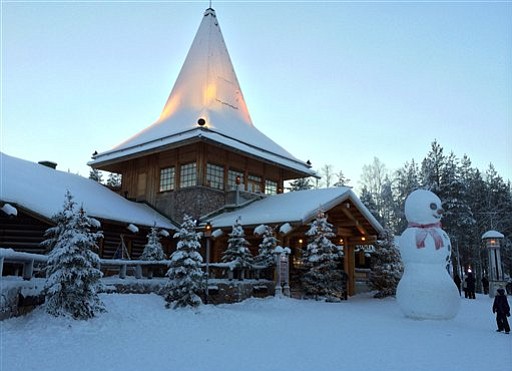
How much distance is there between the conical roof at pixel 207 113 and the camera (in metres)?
23.2

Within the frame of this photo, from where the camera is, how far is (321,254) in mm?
18844

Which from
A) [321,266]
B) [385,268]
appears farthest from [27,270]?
[385,268]

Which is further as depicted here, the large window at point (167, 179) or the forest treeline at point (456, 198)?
the forest treeline at point (456, 198)

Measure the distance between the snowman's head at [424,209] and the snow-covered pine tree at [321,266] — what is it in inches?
216

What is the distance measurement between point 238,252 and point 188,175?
7.37 m

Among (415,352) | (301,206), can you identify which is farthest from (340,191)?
(415,352)

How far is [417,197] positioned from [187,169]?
13.0 meters

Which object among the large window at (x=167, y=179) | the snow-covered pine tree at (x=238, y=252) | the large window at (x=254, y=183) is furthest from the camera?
the large window at (x=254, y=183)

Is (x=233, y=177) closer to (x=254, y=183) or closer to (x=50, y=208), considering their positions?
(x=254, y=183)

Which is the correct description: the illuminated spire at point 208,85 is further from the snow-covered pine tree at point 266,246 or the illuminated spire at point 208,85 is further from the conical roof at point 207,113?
the snow-covered pine tree at point 266,246

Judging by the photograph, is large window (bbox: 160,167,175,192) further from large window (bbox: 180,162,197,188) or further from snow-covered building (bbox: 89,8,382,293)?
large window (bbox: 180,162,197,188)

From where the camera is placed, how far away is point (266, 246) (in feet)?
60.5

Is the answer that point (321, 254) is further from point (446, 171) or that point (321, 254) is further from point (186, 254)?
point (446, 171)

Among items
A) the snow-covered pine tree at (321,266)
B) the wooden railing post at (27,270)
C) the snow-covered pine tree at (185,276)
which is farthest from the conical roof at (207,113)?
the wooden railing post at (27,270)
